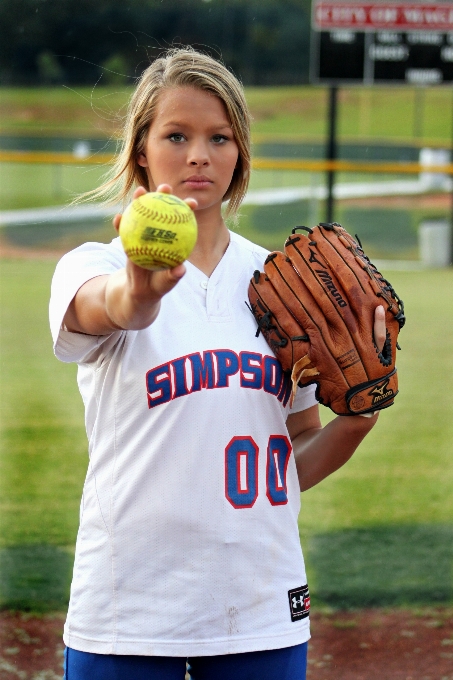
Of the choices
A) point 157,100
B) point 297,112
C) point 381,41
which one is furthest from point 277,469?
point 297,112

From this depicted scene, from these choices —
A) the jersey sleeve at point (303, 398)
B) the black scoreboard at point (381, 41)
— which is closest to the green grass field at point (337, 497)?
the jersey sleeve at point (303, 398)

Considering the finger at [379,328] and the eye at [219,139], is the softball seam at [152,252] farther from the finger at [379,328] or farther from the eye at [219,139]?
the finger at [379,328]

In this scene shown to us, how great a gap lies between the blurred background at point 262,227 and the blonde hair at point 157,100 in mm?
331

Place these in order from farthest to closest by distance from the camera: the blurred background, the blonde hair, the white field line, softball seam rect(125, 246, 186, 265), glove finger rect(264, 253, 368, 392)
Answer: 1. the white field line
2. the blurred background
3. glove finger rect(264, 253, 368, 392)
4. the blonde hair
5. softball seam rect(125, 246, 186, 265)

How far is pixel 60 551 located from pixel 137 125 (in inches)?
85.1

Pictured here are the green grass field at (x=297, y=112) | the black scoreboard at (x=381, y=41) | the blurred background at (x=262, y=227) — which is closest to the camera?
the blurred background at (x=262, y=227)

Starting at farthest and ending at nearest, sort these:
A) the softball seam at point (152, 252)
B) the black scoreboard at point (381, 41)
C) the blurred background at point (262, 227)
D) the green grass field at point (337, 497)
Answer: the black scoreboard at point (381, 41), the blurred background at point (262, 227), the green grass field at point (337, 497), the softball seam at point (152, 252)

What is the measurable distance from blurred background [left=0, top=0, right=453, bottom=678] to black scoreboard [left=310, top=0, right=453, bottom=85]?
2.31 ft

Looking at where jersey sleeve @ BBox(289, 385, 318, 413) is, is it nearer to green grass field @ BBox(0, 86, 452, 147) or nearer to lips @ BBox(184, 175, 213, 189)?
lips @ BBox(184, 175, 213, 189)


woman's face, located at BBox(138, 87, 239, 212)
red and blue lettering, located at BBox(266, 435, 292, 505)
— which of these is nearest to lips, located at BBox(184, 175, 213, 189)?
woman's face, located at BBox(138, 87, 239, 212)

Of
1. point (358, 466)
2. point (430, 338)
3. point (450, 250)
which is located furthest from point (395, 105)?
point (358, 466)

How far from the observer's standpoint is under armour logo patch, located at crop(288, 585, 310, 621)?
48.4 inches

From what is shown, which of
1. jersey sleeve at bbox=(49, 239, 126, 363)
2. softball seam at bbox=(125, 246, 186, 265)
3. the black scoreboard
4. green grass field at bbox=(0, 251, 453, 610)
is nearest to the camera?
softball seam at bbox=(125, 246, 186, 265)

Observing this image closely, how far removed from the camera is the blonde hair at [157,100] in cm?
124
